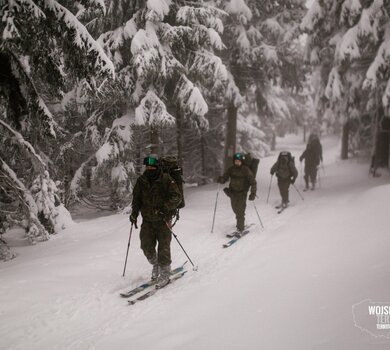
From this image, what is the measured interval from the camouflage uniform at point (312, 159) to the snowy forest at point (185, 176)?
1.04 meters

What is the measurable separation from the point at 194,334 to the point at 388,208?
7085mm

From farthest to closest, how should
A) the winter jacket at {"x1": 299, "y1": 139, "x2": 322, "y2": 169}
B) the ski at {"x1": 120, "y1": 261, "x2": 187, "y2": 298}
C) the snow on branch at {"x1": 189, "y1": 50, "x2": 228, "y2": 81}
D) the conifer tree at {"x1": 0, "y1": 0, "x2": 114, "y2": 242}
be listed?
the winter jacket at {"x1": 299, "y1": 139, "x2": 322, "y2": 169} < the snow on branch at {"x1": 189, "y1": 50, "x2": 228, "y2": 81} < the ski at {"x1": 120, "y1": 261, "x2": 187, "y2": 298} < the conifer tree at {"x1": 0, "y1": 0, "x2": 114, "y2": 242}

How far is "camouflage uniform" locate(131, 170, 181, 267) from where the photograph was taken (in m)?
6.78

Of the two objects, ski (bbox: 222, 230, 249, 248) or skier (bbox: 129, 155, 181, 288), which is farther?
ski (bbox: 222, 230, 249, 248)

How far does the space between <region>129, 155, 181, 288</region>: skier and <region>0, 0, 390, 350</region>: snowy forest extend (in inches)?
26.5

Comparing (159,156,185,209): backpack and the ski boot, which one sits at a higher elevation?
(159,156,185,209): backpack

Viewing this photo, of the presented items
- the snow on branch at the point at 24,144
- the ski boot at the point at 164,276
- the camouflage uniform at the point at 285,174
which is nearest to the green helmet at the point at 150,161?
the ski boot at the point at 164,276

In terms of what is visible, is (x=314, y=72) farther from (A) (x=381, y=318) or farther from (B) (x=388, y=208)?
(A) (x=381, y=318)

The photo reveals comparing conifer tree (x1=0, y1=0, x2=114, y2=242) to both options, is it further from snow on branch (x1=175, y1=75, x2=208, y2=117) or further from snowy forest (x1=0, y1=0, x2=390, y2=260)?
snow on branch (x1=175, y1=75, x2=208, y2=117)

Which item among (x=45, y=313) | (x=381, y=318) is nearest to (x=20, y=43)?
(x=45, y=313)

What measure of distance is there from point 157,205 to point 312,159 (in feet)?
36.2

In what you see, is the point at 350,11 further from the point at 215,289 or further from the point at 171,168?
the point at 215,289

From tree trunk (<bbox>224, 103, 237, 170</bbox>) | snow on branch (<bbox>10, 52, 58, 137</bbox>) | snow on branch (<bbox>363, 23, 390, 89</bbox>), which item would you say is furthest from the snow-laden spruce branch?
tree trunk (<bbox>224, 103, 237, 170</bbox>)

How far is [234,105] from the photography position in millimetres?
16109
